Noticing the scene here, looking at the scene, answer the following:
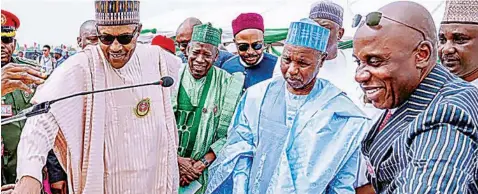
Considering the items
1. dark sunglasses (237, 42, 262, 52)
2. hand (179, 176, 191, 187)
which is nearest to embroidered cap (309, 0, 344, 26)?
dark sunglasses (237, 42, 262, 52)

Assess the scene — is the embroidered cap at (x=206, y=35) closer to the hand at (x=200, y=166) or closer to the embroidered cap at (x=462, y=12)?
the hand at (x=200, y=166)

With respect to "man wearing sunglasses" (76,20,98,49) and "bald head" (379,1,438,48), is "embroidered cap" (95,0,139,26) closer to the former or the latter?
"bald head" (379,1,438,48)

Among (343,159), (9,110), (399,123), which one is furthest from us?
(9,110)

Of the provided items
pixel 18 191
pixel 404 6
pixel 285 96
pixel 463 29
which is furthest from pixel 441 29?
pixel 18 191

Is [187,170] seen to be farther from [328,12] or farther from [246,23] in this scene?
[328,12]

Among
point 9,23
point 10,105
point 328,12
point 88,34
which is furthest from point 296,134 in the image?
point 88,34

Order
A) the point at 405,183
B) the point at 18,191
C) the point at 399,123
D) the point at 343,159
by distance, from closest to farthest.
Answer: the point at 405,183, the point at 399,123, the point at 18,191, the point at 343,159

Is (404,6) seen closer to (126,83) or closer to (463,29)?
(463,29)

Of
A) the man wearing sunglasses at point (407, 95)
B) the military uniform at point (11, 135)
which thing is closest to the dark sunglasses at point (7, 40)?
the military uniform at point (11, 135)

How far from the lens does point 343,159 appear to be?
8.93ft

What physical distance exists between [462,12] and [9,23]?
2795 millimetres

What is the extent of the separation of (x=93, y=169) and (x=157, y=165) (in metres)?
0.39

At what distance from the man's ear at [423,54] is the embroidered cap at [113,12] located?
169cm

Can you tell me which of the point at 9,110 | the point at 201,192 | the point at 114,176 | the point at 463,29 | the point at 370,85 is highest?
the point at 463,29
